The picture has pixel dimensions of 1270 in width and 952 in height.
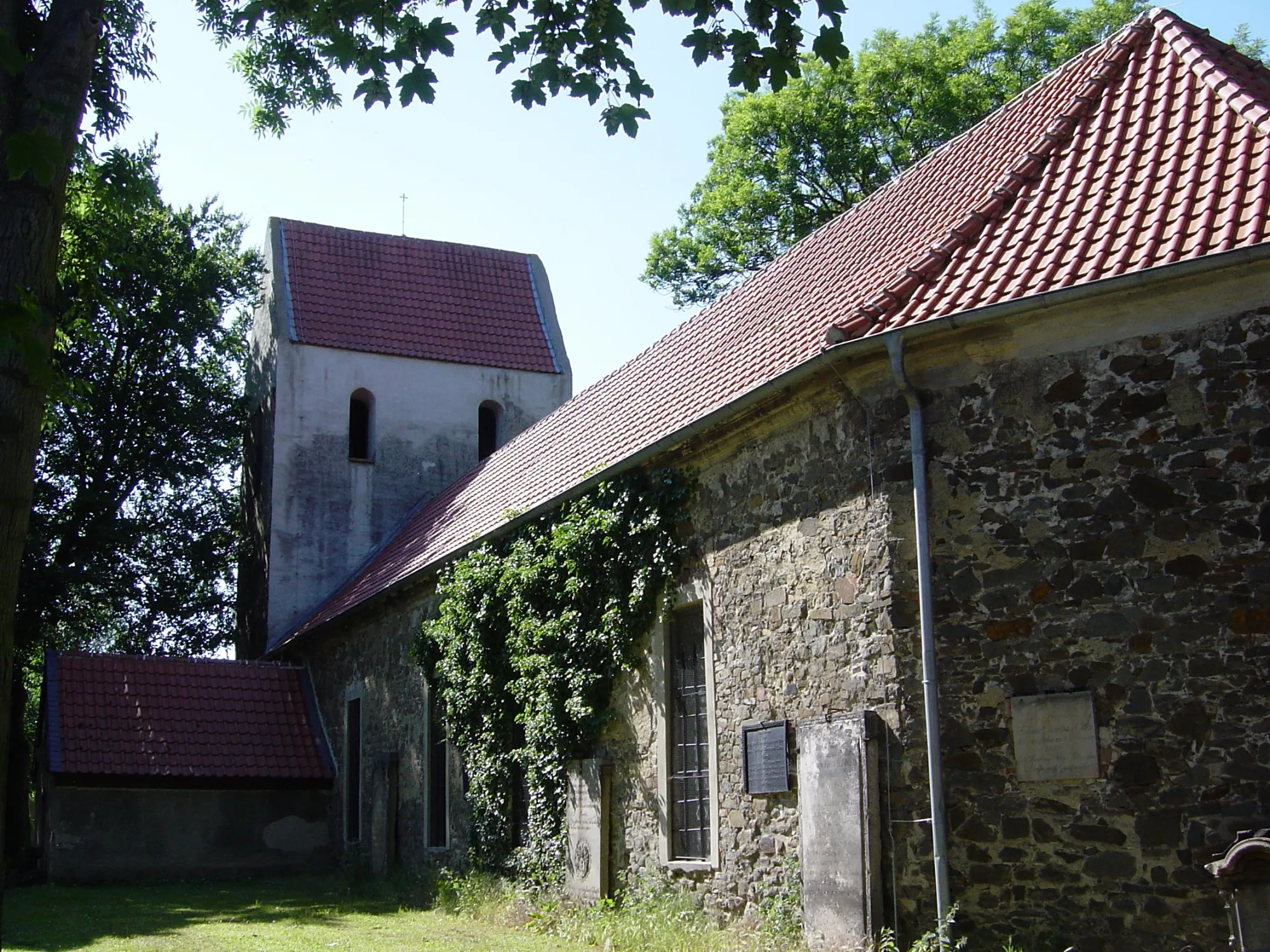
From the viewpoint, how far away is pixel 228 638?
2856 centimetres

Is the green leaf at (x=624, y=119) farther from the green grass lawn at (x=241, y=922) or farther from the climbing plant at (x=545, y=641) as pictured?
the green grass lawn at (x=241, y=922)

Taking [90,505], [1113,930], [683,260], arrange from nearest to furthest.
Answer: [1113,930]
[90,505]
[683,260]

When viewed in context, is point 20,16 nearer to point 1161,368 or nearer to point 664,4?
point 664,4

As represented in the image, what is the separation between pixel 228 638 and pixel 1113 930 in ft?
75.4

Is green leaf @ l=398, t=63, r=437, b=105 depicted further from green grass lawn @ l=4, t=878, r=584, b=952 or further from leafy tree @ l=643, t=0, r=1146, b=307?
leafy tree @ l=643, t=0, r=1146, b=307

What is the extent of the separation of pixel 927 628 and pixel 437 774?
978 cm

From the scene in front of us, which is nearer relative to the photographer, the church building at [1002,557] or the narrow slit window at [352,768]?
the church building at [1002,557]

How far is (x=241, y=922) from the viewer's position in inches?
573

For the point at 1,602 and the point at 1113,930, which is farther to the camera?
the point at 1113,930

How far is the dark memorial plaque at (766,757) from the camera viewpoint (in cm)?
1068

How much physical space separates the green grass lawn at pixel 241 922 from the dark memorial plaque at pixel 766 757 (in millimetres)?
2225

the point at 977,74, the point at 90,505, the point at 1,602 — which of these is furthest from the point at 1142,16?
the point at 90,505

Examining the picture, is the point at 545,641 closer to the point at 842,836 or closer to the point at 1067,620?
the point at 842,836

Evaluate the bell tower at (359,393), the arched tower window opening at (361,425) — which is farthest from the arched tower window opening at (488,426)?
the arched tower window opening at (361,425)
